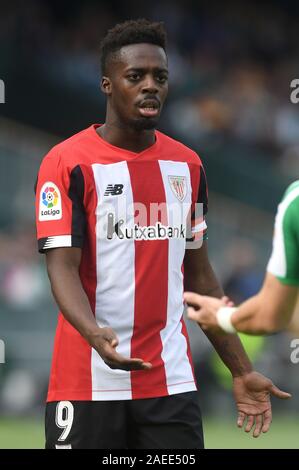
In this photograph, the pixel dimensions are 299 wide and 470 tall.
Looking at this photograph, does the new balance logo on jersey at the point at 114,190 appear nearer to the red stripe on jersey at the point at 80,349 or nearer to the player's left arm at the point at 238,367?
the red stripe on jersey at the point at 80,349

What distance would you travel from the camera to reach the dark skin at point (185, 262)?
17.2ft

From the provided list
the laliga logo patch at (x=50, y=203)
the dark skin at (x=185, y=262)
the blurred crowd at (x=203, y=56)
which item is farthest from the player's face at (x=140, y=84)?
the blurred crowd at (x=203, y=56)

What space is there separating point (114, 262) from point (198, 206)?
632 mm

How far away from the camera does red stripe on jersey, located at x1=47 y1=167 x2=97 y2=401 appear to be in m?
5.47

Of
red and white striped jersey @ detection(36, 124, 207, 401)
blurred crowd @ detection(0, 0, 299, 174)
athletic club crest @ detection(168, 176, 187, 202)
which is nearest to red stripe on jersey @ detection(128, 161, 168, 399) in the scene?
red and white striped jersey @ detection(36, 124, 207, 401)

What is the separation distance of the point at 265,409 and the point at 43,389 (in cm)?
784

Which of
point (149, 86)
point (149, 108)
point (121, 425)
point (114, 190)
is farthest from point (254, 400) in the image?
point (149, 86)

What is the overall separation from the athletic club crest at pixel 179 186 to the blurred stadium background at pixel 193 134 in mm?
5013

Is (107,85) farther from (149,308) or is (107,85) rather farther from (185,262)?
(149,308)

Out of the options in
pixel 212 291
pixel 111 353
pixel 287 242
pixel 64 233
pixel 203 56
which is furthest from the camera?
pixel 203 56

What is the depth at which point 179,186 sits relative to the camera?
Result: 5.73 metres

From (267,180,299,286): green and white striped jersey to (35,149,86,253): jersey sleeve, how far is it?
4.32 ft

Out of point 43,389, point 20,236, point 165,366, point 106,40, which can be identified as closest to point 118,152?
point 106,40

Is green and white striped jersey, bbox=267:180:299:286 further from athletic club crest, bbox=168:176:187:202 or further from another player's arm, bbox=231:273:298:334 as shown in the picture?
athletic club crest, bbox=168:176:187:202
